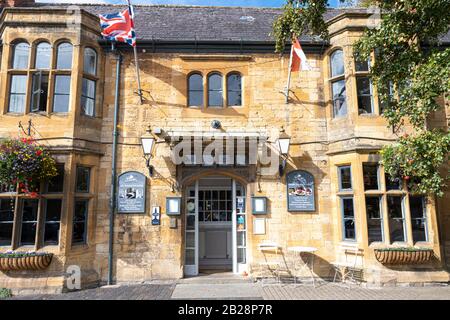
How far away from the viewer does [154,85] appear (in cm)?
902

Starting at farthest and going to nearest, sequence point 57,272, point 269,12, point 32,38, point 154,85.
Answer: point 269,12
point 154,85
point 32,38
point 57,272

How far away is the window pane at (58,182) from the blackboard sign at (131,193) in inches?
55.9

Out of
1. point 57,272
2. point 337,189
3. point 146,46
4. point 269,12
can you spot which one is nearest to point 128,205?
point 57,272

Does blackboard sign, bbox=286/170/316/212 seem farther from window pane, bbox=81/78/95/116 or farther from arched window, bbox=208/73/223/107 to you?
window pane, bbox=81/78/95/116

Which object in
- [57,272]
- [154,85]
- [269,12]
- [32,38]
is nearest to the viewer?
[57,272]

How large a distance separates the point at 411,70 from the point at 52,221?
29.4 ft

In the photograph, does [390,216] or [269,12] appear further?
[269,12]

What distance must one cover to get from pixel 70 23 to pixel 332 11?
9507 millimetres

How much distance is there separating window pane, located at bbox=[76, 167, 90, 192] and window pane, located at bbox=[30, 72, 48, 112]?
1.89 meters

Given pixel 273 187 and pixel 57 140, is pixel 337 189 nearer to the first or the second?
pixel 273 187

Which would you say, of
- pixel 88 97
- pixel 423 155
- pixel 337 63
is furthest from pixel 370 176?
pixel 88 97

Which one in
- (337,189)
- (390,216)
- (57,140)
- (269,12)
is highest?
(269,12)

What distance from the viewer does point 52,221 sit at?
7777mm

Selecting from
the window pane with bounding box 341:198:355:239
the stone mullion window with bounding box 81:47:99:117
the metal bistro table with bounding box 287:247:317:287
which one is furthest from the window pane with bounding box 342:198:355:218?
the stone mullion window with bounding box 81:47:99:117
